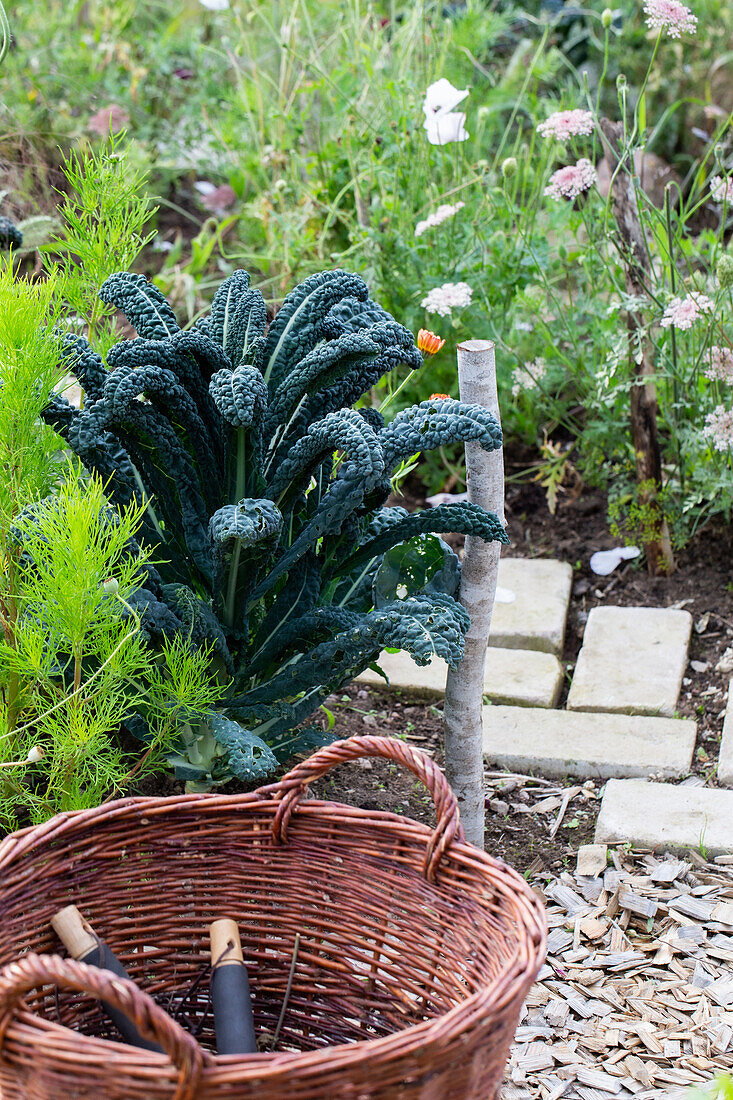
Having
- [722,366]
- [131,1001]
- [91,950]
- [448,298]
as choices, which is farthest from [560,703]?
[131,1001]

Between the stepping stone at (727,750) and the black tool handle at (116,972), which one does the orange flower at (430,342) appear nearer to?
the stepping stone at (727,750)

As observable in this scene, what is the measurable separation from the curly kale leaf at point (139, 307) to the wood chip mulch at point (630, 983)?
1112mm

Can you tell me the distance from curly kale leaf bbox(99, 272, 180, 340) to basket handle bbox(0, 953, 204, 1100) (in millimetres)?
934

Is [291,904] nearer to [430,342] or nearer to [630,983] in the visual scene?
[630,983]

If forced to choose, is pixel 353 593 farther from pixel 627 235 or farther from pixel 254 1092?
pixel 627 235

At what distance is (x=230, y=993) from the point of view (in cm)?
123

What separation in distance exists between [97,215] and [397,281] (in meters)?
1.35

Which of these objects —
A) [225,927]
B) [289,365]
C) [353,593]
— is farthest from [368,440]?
[225,927]

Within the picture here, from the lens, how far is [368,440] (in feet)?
4.74

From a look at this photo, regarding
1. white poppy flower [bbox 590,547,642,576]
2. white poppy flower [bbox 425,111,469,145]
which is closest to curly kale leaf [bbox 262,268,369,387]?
white poppy flower [bbox 425,111,469,145]

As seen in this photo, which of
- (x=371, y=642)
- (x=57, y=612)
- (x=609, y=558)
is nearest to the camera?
(x=57, y=612)

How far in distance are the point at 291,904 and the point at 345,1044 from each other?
235mm

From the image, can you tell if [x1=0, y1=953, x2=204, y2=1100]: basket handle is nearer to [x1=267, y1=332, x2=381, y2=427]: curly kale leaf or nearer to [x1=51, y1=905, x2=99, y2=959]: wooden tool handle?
[x1=51, y1=905, x2=99, y2=959]: wooden tool handle

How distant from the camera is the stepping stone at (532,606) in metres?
2.58
